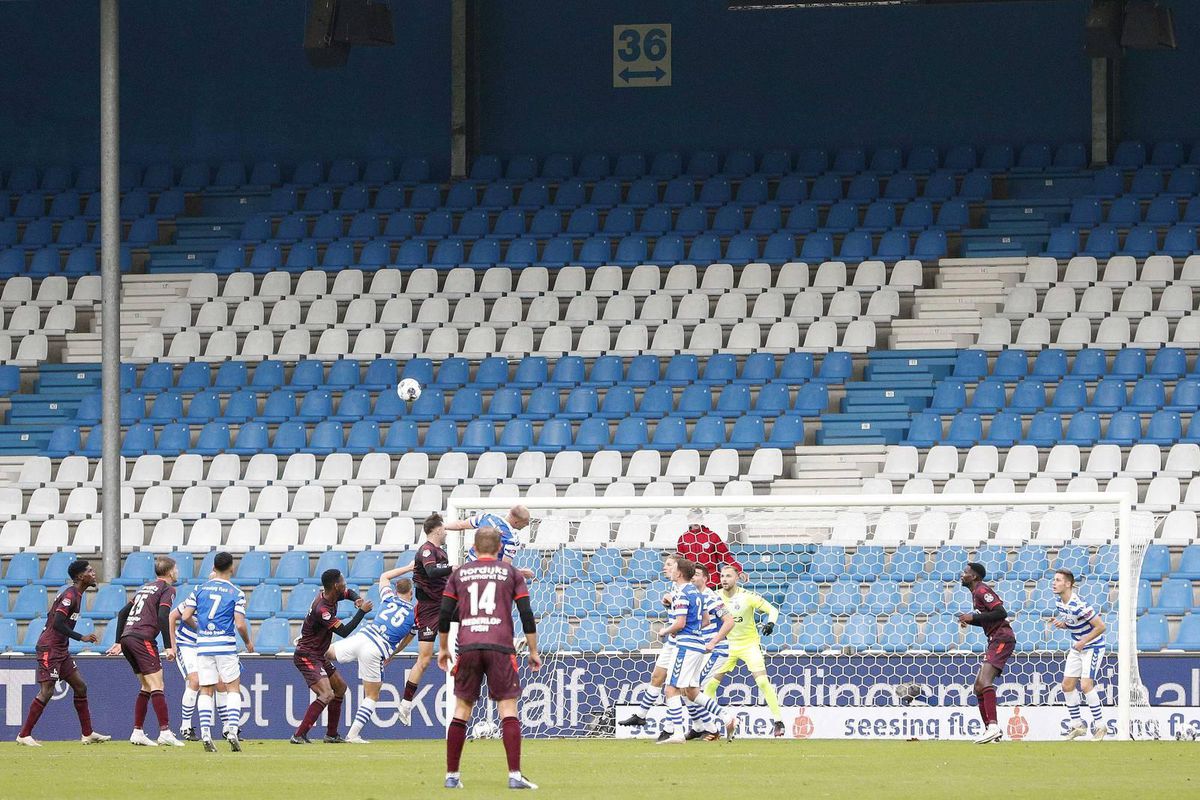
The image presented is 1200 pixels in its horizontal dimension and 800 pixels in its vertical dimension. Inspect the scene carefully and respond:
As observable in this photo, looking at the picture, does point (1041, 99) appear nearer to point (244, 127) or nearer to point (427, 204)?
point (427, 204)

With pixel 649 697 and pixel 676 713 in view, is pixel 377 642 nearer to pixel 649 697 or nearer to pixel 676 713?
pixel 649 697

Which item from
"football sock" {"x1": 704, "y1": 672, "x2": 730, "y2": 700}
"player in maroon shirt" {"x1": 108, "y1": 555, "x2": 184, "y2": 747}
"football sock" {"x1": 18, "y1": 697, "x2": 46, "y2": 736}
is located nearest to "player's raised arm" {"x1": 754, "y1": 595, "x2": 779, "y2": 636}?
"football sock" {"x1": 704, "y1": 672, "x2": 730, "y2": 700}

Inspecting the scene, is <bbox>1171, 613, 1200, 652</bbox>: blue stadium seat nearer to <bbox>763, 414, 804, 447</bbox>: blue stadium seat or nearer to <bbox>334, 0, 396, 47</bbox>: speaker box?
<bbox>763, 414, 804, 447</bbox>: blue stadium seat

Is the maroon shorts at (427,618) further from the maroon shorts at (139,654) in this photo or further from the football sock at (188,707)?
the maroon shorts at (139,654)

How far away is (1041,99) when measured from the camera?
28109mm

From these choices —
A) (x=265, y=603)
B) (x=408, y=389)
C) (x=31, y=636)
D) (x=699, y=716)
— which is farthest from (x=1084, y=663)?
(x=31, y=636)

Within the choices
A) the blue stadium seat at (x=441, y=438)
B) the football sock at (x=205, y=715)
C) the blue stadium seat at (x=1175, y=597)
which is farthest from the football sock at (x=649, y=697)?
the blue stadium seat at (x=441, y=438)

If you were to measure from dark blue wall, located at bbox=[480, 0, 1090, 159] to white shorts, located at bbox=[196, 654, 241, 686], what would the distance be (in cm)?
1488

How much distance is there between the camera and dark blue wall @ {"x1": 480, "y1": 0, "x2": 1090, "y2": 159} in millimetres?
28219

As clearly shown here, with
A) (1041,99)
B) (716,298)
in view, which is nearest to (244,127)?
(716,298)

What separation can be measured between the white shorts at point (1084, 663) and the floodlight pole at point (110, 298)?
10.6m

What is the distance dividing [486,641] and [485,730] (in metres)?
6.31

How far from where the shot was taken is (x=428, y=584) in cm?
1744

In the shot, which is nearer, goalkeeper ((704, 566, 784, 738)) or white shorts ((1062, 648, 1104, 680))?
white shorts ((1062, 648, 1104, 680))
